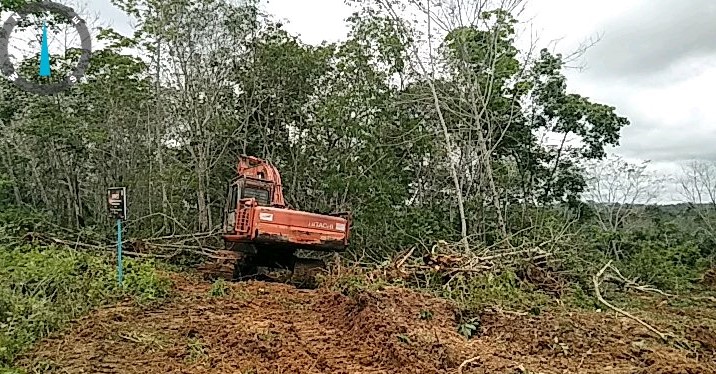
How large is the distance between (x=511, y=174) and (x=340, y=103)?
5018 millimetres

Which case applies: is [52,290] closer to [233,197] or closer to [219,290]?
[219,290]

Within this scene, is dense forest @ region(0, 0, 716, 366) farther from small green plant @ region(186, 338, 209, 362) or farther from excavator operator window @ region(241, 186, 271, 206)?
small green plant @ region(186, 338, 209, 362)

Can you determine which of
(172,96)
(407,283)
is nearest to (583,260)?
(407,283)

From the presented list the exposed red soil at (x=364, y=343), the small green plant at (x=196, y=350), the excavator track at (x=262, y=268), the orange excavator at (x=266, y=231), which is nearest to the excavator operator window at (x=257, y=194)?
the orange excavator at (x=266, y=231)

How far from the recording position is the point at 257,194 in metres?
12.3

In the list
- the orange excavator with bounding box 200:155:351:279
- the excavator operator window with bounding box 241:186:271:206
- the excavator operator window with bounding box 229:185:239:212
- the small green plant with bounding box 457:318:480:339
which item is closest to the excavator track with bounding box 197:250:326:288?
the orange excavator with bounding box 200:155:351:279

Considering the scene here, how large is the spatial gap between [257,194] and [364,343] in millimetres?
6750

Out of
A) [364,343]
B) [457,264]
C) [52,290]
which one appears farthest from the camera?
[457,264]

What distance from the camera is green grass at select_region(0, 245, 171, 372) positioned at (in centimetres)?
604

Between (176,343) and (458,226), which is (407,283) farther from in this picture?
(458,226)

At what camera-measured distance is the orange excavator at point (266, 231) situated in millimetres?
10945

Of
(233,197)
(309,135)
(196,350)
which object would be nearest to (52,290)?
(196,350)

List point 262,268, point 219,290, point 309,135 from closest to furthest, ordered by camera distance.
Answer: point 219,290
point 262,268
point 309,135

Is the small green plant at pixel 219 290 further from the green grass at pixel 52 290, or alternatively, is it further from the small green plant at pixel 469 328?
the small green plant at pixel 469 328
